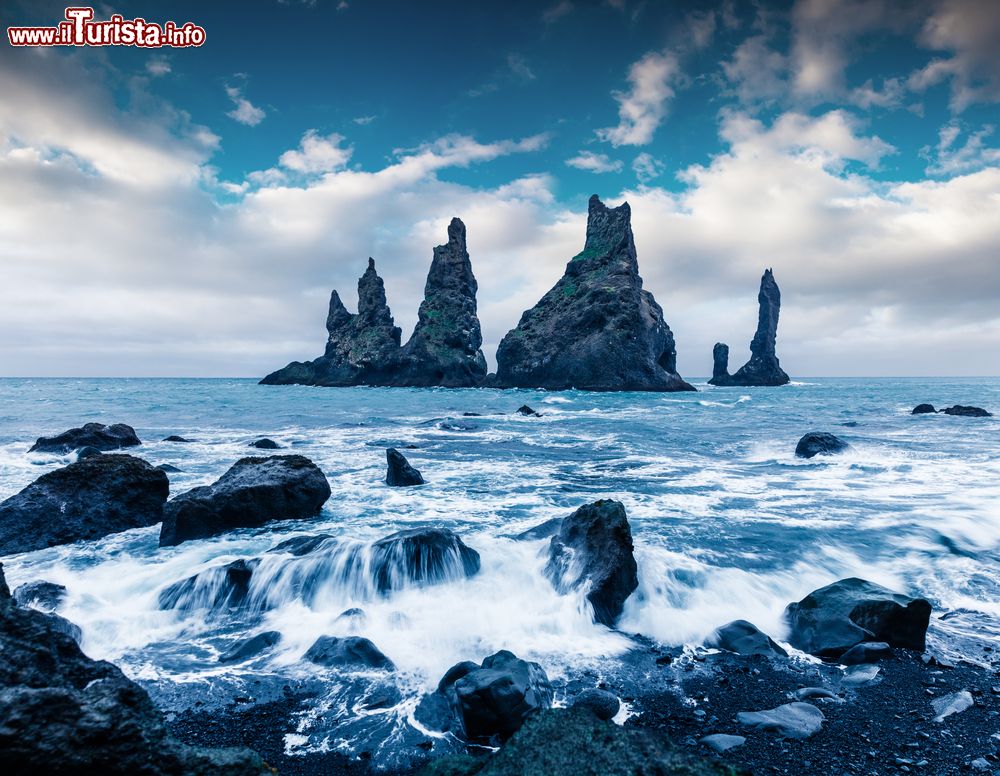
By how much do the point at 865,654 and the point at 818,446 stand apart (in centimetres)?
1470

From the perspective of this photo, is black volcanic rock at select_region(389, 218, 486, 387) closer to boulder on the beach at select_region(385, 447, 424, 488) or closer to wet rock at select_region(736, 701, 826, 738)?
boulder on the beach at select_region(385, 447, 424, 488)

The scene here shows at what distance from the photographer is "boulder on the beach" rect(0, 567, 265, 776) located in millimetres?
2264

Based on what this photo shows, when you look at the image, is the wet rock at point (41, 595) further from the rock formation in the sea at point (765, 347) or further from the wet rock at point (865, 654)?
the rock formation in the sea at point (765, 347)

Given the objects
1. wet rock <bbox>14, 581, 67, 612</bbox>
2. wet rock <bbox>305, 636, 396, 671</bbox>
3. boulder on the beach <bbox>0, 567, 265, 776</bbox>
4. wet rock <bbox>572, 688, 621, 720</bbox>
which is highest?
boulder on the beach <bbox>0, 567, 265, 776</bbox>

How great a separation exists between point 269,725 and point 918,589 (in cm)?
820

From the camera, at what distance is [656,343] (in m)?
86.3

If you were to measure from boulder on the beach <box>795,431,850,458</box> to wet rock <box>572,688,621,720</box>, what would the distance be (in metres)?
16.4

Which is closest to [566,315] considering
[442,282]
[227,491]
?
[442,282]

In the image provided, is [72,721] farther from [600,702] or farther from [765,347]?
[765,347]

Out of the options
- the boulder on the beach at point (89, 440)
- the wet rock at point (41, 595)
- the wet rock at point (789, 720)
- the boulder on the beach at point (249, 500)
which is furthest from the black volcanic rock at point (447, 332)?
the wet rock at point (789, 720)

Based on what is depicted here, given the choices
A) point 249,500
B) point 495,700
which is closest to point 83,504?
point 249,500

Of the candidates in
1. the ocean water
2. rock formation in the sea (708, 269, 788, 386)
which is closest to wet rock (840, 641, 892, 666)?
the ocean water

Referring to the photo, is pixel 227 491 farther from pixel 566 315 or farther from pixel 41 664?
pixel 566 315

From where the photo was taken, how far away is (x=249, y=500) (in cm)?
939
